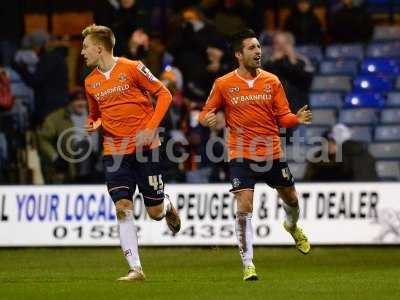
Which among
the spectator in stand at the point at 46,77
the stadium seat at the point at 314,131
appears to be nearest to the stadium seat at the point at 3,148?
the spectator in stand at the point at 46,77

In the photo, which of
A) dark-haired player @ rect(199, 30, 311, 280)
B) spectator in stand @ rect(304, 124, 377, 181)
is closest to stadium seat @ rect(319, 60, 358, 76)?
spectator in stand @ rect(304, 124, 377, 181)

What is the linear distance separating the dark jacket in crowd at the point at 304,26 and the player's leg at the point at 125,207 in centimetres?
1056

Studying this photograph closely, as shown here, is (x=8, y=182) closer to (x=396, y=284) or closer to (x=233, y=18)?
(x=233, y=18)

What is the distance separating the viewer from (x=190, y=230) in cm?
1870

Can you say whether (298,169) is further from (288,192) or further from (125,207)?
(125,207)

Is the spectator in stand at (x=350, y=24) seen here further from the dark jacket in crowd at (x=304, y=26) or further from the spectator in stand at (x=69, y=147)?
the spectator in stand at (x=69, y=147)

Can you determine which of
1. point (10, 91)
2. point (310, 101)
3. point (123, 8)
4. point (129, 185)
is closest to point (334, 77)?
point (310, 101)

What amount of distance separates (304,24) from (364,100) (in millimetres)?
1744

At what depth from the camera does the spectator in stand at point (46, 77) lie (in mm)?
21828

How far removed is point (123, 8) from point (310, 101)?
3813 mm

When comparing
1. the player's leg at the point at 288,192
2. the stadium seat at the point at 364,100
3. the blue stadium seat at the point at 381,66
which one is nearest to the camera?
the player's leg at the point at 288,192

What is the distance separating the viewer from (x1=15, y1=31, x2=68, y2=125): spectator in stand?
2183cm

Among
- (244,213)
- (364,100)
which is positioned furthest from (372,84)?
(244,213)

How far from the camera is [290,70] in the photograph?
68.4 ft
